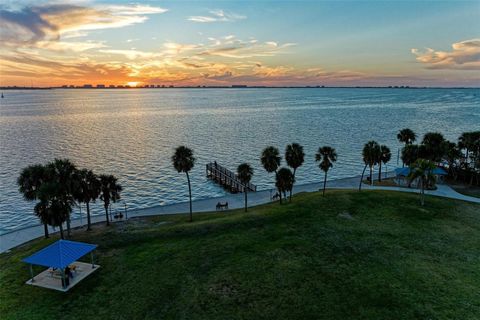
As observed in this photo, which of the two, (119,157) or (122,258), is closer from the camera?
(122,258)

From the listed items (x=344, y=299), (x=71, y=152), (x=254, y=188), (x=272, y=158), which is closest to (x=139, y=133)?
(x=71, y=152)

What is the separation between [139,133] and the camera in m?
120

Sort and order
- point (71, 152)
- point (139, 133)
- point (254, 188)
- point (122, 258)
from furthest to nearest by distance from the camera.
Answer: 1. point (139, 133)
2. point (71, 152)
3. point (254, 188)
4. point (122, 258)

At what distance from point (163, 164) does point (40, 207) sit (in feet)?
143

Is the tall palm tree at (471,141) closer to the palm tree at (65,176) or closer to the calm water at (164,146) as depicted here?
the calm water at (164,146)

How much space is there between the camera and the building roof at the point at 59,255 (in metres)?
25.9

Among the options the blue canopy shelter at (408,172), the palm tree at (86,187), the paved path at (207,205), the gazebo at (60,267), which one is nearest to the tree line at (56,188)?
the palm tree at (86,187)

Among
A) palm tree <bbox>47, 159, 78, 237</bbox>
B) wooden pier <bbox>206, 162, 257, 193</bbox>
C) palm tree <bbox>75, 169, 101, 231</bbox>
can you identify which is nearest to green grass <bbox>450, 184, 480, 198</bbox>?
wooden pier <bbox>206, 162, 257, 193</bbox>

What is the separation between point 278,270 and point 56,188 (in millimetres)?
23418

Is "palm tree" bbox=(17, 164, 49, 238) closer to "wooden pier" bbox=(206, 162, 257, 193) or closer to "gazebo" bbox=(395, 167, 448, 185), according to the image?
"wooden pier" bbox=(206, 162, 257, 193)

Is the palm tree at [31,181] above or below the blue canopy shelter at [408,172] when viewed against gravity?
above

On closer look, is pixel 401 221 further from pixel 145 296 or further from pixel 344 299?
pixel 145 296

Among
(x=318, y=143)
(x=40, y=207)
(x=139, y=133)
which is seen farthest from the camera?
A: (x=139, y=133)

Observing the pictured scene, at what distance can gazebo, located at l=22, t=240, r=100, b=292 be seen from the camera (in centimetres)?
2580
